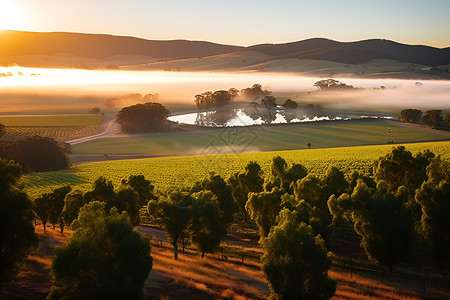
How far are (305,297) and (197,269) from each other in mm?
13336

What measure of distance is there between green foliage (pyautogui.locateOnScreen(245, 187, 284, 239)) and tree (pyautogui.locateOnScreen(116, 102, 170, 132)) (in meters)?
115

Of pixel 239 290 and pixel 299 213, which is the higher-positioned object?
pixel 299 213

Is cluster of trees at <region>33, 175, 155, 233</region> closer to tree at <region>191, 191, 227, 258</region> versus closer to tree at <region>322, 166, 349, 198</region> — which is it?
tree at <region>191, 191, 227, 258</region>

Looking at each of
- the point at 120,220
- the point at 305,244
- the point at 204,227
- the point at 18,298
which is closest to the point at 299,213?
the point at 204,227

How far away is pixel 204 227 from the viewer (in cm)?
4034

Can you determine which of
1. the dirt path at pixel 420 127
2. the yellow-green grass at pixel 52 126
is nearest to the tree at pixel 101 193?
the yellow-green grass at pixel 52 126

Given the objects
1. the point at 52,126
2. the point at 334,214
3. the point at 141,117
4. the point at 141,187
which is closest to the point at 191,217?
the point at 334,214

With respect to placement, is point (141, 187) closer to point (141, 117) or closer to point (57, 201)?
point (57, 201)

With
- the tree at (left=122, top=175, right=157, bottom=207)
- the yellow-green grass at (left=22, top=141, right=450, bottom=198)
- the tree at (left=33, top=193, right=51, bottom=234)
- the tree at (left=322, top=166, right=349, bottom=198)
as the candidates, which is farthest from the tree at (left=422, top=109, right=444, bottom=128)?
the tree at (left=33, top=193, right=51, bottom=234)

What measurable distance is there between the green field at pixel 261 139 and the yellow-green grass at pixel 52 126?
65.1ft

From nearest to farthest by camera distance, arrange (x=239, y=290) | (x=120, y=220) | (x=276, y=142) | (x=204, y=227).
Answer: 1. (x=120, y=220)
2. (x=239, y=290)
3. (x=204, y=227)
4. (x=276, y=142)

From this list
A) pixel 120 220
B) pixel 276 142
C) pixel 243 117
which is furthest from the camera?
pixel 243 117

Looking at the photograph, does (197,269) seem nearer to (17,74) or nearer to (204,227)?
(204,227)

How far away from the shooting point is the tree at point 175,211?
1515 inches
